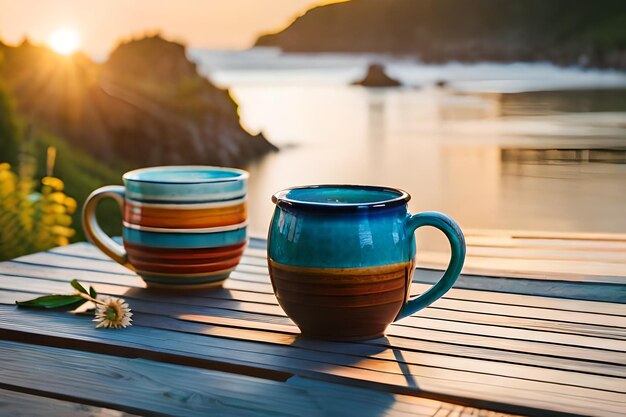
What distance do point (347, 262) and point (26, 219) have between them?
7.04ft

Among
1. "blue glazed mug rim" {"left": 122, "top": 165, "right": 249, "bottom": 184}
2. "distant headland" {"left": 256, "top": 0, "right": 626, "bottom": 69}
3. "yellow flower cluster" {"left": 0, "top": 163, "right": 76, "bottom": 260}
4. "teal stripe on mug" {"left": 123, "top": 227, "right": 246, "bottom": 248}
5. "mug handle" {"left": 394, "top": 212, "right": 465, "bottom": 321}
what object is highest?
"distant headland" {"left": 256, "top": 0, "right": 626, "bottom": 69}

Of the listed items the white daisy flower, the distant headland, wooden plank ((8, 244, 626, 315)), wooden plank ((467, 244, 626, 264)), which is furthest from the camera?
the distant headland

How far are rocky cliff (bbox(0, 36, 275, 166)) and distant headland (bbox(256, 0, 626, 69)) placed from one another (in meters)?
1.31

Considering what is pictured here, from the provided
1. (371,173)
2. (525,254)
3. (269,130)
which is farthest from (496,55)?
(525,254)

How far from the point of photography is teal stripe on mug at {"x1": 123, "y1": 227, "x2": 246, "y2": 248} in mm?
1243

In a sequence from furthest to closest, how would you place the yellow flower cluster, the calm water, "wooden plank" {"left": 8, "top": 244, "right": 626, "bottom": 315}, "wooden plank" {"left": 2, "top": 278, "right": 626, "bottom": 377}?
the calm water → the yellow flower cluster → "wooden plank" {"left": 8, "top": 244, "right": 626, "bottom": 315} → "wooden plank" {"left": 2, "top": 278, "right": 626, "bottom": 377}

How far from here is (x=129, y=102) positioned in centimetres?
542

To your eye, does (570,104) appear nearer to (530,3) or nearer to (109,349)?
(530,3)

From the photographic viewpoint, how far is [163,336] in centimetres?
103

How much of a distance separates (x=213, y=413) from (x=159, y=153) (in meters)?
4.67

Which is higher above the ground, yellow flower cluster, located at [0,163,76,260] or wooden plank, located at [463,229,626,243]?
wooden plank, located at [463,229,626,243]

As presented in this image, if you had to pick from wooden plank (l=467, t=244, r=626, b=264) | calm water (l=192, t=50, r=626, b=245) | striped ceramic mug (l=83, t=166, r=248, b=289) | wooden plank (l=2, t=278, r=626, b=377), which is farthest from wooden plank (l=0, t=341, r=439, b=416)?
calm water (l=192, t=50, r=626, b=245)

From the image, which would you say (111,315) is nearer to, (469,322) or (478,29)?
(469,322)

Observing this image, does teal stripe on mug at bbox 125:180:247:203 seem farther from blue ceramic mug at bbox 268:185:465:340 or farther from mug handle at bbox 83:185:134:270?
blue ceramic mug at bbox 268:185:465:340
